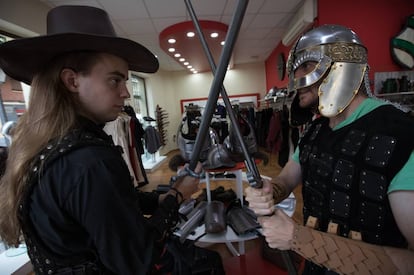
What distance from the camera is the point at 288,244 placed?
0.67 meters

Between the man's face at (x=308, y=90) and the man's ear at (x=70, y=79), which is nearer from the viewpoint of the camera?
the man's ear at (x=70, y=79)

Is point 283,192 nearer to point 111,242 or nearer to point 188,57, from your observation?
point 111,242

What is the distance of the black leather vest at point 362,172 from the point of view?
684mm

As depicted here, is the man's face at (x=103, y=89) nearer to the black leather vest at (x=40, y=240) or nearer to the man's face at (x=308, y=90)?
the black leather vest at (x=40, y=240)

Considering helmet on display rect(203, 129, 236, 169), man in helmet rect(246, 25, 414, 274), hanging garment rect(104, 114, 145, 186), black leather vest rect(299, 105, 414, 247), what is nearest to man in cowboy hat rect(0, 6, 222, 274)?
man in helmet rect(246, 25, 414, 274)

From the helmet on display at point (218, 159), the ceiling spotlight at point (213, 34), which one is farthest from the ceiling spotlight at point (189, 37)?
the helmet on display at point (218, 159)

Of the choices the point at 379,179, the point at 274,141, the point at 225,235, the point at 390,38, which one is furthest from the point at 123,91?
the point at 274,141

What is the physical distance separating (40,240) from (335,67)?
113 centimetres

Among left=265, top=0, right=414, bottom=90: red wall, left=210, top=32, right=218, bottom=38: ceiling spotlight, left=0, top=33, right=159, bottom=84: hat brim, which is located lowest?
left=0, top=33, right=159, bottom=84: hat brim

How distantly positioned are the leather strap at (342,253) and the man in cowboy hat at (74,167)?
423 mm

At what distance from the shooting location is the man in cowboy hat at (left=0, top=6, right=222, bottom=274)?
21.5 inches

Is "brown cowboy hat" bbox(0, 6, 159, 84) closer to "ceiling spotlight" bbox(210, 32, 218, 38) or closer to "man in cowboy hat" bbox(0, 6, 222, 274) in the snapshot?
"man in cowboy hat" bbox(0, 6, 222, 274)

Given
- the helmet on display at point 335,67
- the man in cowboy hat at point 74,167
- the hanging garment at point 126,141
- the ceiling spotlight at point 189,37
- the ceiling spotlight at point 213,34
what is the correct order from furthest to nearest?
1. the hanging garment at point 126,141
2. the ceiling spotlight at point 213,34
3. the ceiling spotlight at point 189,37
4. the helmet on display at point 335,67
5. the man in cowboy hat at point 74,167

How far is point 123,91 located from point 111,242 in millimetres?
453
